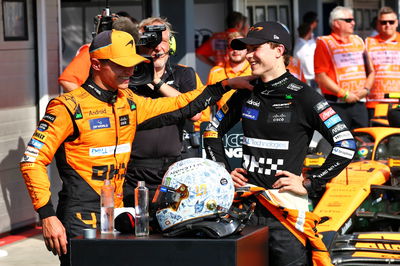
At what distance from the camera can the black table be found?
14.4 ft

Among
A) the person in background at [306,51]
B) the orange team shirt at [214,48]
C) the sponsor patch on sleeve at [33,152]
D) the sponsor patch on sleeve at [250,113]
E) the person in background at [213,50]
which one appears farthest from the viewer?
the person in background at [306,51]

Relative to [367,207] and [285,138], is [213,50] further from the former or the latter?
[285,138]

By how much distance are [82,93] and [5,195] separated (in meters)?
4.22

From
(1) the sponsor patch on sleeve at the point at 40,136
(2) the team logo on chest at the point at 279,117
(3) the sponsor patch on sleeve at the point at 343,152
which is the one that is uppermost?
(2) the team logo on chest at the point at 279,117

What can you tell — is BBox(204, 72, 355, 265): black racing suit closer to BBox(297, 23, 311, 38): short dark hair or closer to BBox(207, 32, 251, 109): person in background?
BBox(207, 32, 251, 109): person in background

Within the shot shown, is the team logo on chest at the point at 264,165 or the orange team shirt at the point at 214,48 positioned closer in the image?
the team logo on chest at the point at 264,165

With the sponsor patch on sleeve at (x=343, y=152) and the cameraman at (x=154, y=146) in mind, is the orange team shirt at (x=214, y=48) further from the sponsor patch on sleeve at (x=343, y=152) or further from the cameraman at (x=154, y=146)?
the sponsor patch on sleeve at (x=343, y=152)

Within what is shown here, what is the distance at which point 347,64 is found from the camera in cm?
1097

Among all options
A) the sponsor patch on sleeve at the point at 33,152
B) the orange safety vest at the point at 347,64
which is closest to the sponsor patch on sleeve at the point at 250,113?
the sponsor patch on sleeve at the point at 33,152

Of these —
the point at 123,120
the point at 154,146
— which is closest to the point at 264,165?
the point at 123,120

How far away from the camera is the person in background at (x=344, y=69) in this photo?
35.1 ft

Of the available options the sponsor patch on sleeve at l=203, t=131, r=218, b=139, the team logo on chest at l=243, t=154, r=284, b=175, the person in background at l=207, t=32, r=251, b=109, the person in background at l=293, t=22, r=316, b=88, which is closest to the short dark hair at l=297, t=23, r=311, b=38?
the person in background at l=293, t=22, r=316, b=88

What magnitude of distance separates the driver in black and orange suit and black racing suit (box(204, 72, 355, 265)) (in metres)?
0.68

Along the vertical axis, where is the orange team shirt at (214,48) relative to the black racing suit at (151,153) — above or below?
above
